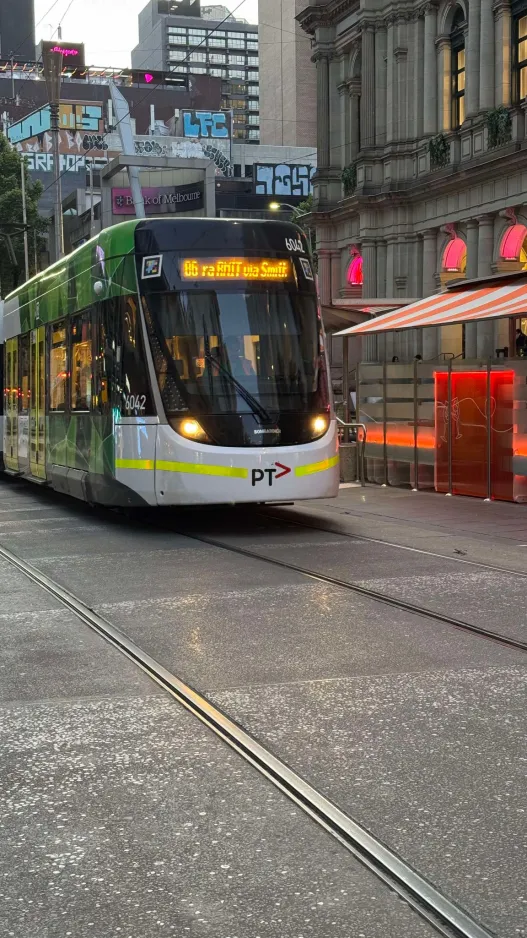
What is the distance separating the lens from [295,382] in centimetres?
1371

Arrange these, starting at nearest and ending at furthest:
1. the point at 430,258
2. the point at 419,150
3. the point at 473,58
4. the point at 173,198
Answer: the point at 473,58
the point at 419,150
the point at 430,258
the point at 173,198

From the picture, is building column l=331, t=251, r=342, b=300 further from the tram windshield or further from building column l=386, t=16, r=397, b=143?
the tram windshield

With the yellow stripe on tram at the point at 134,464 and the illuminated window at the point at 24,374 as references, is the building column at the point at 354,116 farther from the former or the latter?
the yellow stripe on tram at the point at 134,464

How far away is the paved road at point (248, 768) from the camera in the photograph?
3.81 metres

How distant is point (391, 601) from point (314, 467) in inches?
186

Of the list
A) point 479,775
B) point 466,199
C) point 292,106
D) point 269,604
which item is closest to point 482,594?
point 269,604

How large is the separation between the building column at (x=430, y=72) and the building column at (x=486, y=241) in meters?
4.12

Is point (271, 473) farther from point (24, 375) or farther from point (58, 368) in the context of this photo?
point (24, 375)

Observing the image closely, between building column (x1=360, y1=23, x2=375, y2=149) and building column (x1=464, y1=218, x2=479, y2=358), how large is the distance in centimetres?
637

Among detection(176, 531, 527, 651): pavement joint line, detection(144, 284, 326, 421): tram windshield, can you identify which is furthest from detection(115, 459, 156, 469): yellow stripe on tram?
detection(176, 531, 527, 651): pavement joint line

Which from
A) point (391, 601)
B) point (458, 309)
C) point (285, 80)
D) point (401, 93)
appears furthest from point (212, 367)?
point (285, 80)

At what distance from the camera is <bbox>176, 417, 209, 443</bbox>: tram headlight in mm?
13383

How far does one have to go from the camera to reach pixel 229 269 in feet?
44.9

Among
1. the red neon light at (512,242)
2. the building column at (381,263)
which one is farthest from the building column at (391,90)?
the red neon light at (512,242)
